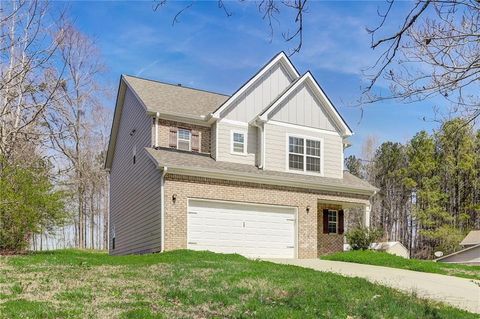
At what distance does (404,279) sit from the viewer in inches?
500

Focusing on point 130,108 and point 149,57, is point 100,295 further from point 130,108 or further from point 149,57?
point 130,108

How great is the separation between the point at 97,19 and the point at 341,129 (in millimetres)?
15089

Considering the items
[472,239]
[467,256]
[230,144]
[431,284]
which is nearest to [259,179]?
[230,144]

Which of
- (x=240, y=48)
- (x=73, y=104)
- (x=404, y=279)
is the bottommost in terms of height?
(x=404, y=279)

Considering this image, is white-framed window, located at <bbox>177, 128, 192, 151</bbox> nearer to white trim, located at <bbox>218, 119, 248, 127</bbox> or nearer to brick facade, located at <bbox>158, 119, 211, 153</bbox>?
brick facade, located at <bbox>158, 119, 211, 153</bbox>

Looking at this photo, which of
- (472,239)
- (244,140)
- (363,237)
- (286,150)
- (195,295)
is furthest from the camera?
(472,239)

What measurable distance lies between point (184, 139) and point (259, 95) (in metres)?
3.80

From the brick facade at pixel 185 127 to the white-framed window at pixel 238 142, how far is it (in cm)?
98

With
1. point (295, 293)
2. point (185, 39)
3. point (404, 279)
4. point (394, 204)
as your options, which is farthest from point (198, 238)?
point (394, 204)

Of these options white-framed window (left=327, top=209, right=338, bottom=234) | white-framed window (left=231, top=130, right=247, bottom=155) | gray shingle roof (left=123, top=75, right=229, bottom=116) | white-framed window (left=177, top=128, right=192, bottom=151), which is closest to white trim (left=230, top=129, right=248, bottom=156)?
white-framed window (left=231, top=130, right=247, bottom=155)

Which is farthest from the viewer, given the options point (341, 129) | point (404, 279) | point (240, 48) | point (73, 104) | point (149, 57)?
point (73, 104)

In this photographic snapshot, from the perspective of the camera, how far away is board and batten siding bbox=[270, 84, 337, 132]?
20.6 meters

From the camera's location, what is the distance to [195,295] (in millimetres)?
8016

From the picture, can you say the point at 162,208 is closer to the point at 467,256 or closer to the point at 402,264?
the point at 402,264
